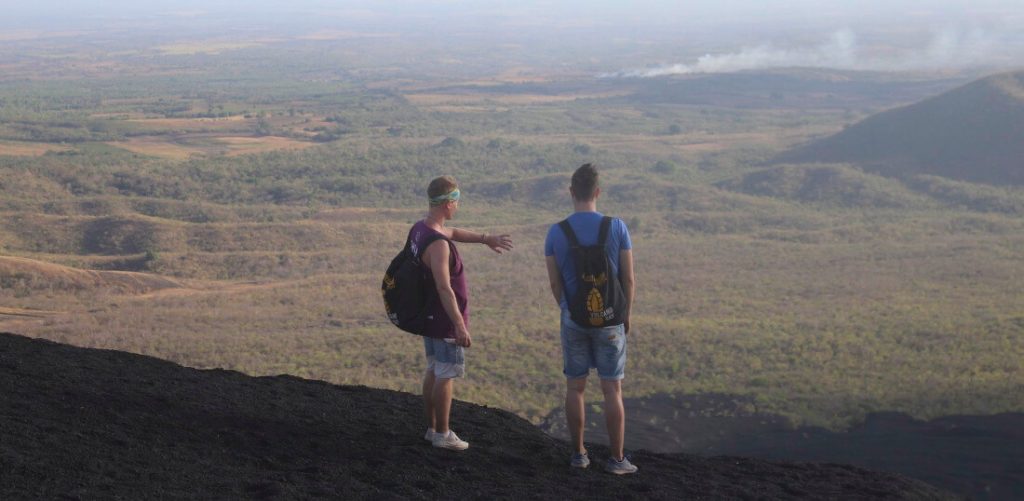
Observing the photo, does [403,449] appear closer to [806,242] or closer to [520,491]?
[520,491]

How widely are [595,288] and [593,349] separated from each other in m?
0.46

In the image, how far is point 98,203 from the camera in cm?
4550

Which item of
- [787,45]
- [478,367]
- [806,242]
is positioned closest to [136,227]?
[478,367]

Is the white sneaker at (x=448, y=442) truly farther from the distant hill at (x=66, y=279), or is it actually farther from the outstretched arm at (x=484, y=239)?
the distant hill at (x=66, y=279)

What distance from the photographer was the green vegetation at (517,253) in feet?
75.4

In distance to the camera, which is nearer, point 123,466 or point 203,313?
point 123,466

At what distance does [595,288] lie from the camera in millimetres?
7207

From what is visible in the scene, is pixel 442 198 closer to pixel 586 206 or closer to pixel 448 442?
pixel 586 206

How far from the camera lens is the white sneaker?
7996mm

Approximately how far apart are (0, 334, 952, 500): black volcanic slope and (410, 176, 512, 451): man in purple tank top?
0.66 m

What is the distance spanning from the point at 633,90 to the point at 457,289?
113121 mm

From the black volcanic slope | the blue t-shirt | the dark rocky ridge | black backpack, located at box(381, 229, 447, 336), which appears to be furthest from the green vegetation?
black backpack, located at box(381, 229, 447, 336)

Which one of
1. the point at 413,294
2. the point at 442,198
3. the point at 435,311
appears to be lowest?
the point at 435,311

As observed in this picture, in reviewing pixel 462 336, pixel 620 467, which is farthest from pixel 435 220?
pixel 620 467
